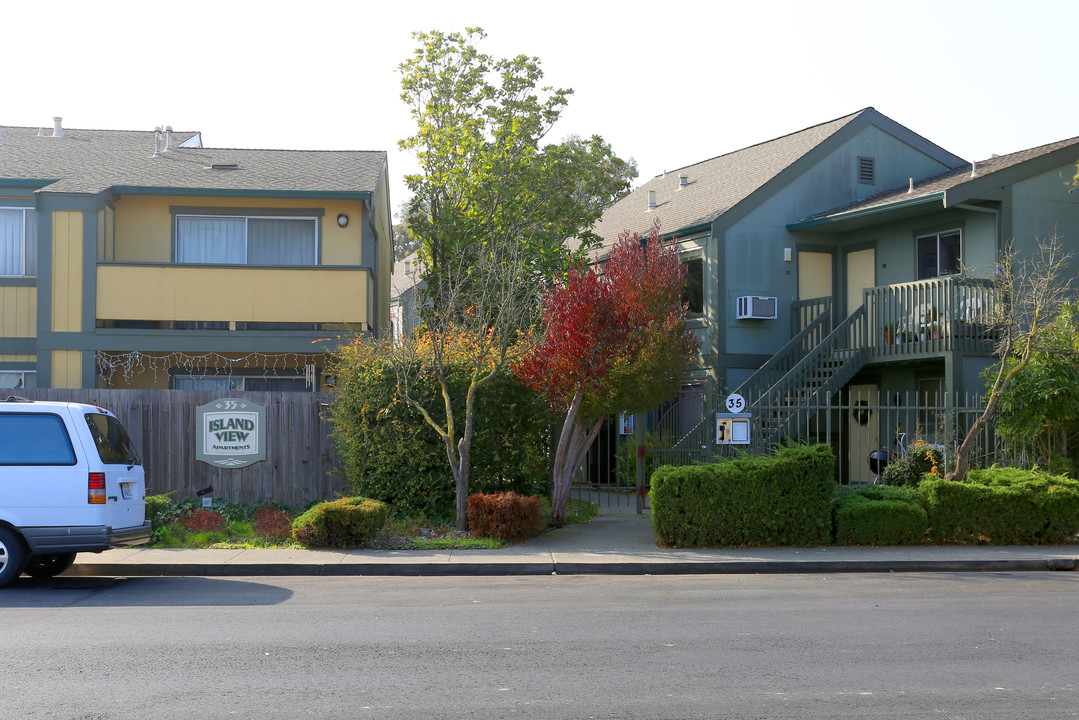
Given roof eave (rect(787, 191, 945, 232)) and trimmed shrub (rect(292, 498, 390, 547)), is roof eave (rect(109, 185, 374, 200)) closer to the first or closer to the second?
trimmed shrub (rect(292, 498, 390, 547))

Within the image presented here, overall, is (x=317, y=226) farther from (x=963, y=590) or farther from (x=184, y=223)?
(x=963, y=590)

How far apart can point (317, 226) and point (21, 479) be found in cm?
994

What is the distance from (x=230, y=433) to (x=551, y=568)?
650 centimetres

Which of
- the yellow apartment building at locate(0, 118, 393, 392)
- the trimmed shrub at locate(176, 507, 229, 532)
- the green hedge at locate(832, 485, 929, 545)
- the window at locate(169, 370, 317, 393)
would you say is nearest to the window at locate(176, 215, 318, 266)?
the yellow apartment building at locate(0, 118, 393, 392)

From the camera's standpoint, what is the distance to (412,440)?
14.1 meters

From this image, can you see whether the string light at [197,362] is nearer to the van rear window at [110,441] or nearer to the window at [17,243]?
the window at [17,243]

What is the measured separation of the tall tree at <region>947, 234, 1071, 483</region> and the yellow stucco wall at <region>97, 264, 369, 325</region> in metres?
10.4

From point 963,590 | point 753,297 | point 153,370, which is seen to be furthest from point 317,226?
point 963,590

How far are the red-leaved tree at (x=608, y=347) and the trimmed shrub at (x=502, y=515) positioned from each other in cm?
153

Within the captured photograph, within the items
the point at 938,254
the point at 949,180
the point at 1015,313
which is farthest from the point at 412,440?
the point at 949,180

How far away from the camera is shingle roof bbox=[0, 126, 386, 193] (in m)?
18.2

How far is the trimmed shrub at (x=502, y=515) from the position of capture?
12.9 m

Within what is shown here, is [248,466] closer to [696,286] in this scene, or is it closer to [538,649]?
[538,649]

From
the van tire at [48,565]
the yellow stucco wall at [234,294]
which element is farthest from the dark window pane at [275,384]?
the van tire at [48,565]
